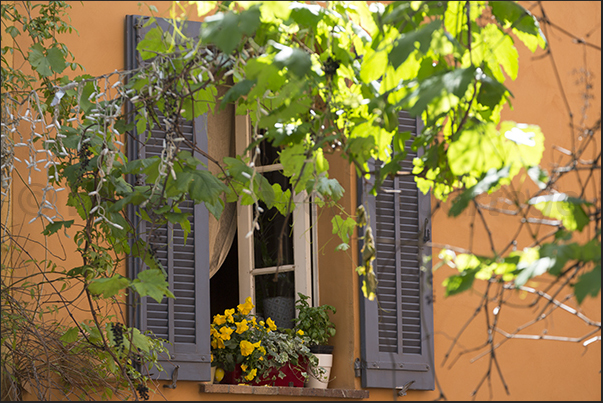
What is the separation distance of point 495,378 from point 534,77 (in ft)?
5.95

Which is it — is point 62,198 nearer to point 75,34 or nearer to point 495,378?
point 75,34

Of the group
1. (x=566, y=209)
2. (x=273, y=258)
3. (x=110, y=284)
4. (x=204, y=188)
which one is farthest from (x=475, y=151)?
(x=273, y=258)

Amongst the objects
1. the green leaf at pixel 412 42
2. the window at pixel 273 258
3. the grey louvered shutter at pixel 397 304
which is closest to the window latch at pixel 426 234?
the grey louvered shutter at pixel 397 304

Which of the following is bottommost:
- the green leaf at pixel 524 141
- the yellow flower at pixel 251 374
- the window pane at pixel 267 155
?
the yellow flower at pixel 251 374

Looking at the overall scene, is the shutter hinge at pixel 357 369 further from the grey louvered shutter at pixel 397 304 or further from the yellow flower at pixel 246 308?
the yellow flower at pixel 246 308

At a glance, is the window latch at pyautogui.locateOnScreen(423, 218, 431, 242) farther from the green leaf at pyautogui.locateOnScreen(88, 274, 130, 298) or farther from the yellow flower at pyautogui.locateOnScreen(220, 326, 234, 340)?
the green leaf at pyautogui.locateOnScreen(88, 274, 130, 298)

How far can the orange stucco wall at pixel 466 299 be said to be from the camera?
13.8 feet

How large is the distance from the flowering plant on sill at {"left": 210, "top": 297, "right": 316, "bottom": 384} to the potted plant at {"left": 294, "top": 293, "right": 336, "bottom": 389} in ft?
0.25

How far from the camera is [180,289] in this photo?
4062mm

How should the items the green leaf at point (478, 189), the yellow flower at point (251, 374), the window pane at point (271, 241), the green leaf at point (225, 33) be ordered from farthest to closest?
1. the window pane at point (271, 241)
2. the yellow flower at point (251, 374)
3. the green leaf at point (225, 33)
4. the green leaf at point (478, 189)

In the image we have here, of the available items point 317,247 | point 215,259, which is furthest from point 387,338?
point 215,259

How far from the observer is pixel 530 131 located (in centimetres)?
214

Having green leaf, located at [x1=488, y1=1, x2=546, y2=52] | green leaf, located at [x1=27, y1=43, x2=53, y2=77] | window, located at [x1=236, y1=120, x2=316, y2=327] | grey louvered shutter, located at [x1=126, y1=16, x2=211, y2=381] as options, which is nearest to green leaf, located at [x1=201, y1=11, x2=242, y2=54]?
green leaf, located at [x1=488, y1=1, x2=546, y2=52]

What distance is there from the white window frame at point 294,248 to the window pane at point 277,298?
0.04m
